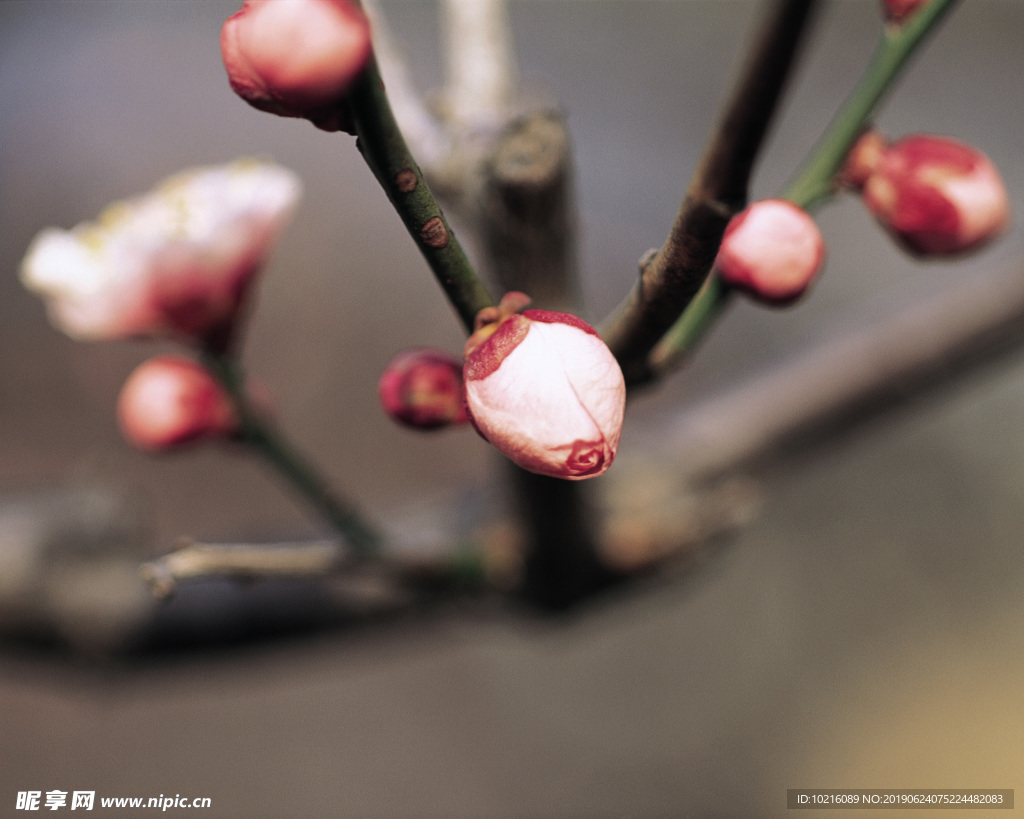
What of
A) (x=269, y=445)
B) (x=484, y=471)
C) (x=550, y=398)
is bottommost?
(x=550, y=398)

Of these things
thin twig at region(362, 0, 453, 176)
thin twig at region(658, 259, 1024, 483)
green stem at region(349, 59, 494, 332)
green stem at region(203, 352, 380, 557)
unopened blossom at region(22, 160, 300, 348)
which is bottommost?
green stem at region(349, 59, 494, 332)

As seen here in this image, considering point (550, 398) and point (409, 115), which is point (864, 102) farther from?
point (409, 115)

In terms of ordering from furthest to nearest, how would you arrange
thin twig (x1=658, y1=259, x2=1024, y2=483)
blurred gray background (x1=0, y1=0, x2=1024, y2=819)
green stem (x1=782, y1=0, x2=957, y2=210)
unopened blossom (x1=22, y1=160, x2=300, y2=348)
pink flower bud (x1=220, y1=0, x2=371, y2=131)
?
blurred gray background (x1=0, y1=0, x2=1024, y2=819) < thin twig (x1=658, y1=259, x2=1024, y2=483) < unopened blossom (x1=22, y1=160, x2=300, y2=348) < green stem (x1=782, y1=0, x2=957, y2=210) < pink flower bud (x1=220, y1=0, x2=371, y2=131)

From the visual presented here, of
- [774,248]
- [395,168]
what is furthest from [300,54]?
[774,248]

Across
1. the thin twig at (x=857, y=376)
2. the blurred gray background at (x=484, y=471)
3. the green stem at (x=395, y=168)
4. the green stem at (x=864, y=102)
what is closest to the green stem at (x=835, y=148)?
Answer: the green stem at (x=864, y=102)

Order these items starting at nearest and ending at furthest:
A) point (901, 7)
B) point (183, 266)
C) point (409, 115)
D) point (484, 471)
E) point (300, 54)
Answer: point (300, 54) < point (901, 7) < point (183, 266) < point (409, 115) < point (484, 471)

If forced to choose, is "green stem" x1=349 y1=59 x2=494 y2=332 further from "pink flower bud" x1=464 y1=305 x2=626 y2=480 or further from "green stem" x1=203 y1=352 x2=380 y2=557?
"green stem" x1=203 y1=352 x2=380 y2=557

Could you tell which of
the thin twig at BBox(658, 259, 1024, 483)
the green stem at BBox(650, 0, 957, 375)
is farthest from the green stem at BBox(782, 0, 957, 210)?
the thin twig at BBox(658, 259, 1024, 483)
